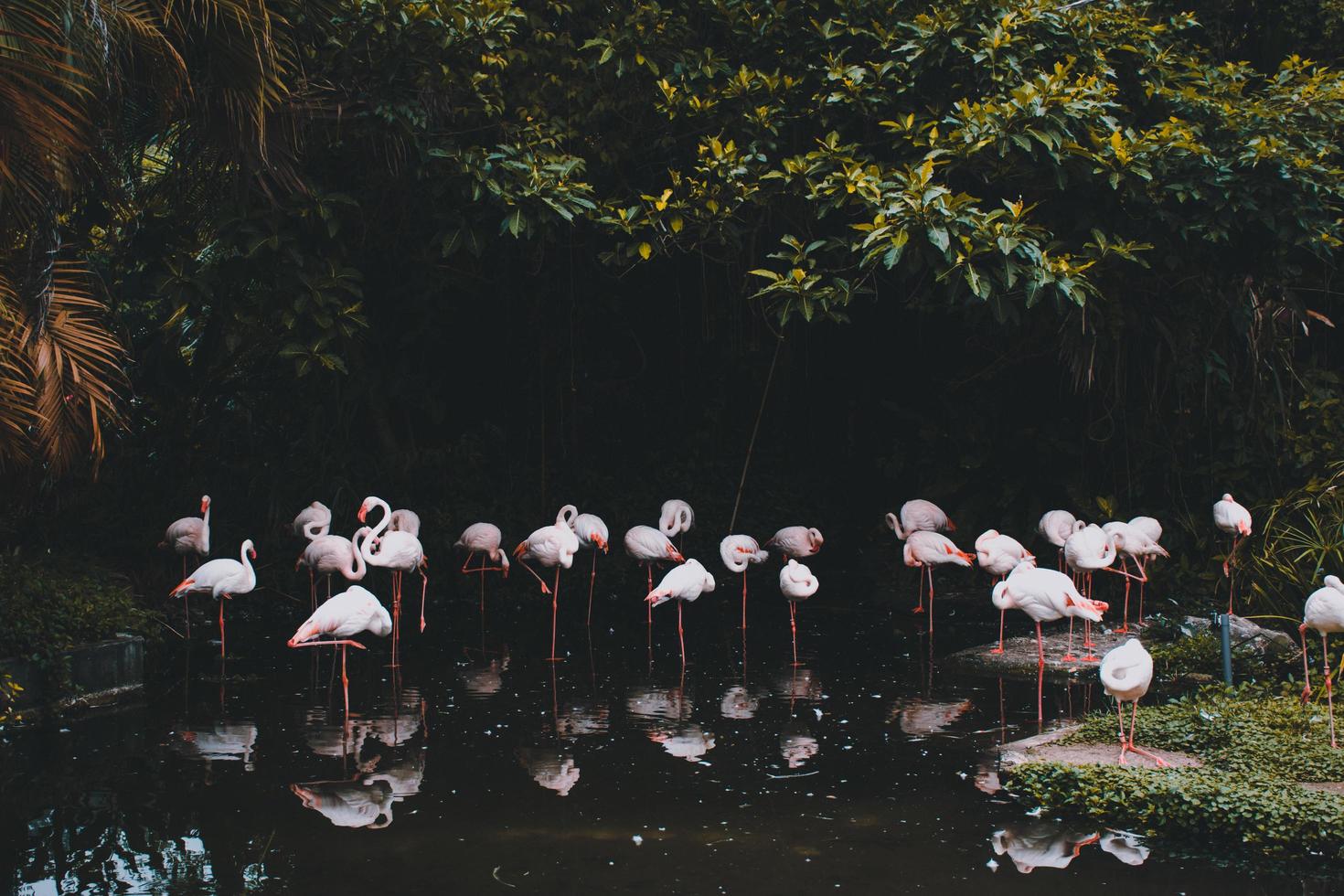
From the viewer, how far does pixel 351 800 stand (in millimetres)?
5477

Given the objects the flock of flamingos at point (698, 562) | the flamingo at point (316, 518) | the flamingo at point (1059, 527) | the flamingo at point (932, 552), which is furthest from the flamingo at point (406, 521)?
the flamingo at point (1059, 527)

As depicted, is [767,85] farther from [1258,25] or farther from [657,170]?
[1258,25]

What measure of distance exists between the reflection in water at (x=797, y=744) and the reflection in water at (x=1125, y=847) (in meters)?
1.57

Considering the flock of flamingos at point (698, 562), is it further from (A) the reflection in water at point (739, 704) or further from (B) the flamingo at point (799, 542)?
(A) the reflection in water at point (739, 704)

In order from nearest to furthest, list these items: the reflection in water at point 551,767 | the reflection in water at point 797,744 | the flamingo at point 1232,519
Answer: the reflection in water at point 551,767
the reflection in water at point 797,744
the flamingo at point 1232,519

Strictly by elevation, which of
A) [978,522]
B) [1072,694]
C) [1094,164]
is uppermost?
[1094,164]

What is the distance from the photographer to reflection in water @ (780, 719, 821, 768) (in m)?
6.20

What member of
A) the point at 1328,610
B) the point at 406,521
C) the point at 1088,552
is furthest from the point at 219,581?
the point at 1328,610

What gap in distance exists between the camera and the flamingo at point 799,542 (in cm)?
1037

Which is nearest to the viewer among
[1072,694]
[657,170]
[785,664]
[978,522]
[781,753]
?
[781,753]

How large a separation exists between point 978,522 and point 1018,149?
4.17 m

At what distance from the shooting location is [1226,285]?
1016cm

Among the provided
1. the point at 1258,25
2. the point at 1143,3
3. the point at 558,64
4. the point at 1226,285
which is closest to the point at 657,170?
the point at 558,64

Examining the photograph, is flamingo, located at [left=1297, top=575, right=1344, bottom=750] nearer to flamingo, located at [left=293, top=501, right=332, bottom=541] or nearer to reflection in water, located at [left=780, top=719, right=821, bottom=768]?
reflection in water, located at [left=780, top=719, right=821, bottom=768]
